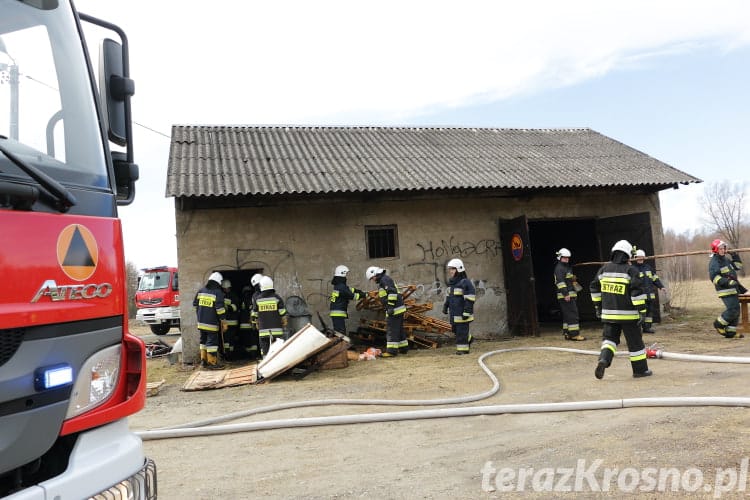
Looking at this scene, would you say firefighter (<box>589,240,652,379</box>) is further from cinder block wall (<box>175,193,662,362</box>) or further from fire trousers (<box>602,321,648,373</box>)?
cinder block wall (<box>175,193,662,362</box>)

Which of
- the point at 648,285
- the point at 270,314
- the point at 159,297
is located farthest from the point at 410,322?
the point at 159,297

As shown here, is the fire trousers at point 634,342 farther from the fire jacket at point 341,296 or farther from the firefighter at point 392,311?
the fire jacket at point 341,296

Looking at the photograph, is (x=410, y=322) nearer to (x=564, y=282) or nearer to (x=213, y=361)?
(x=564, y=282)

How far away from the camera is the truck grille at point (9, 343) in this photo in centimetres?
180

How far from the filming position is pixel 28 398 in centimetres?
185

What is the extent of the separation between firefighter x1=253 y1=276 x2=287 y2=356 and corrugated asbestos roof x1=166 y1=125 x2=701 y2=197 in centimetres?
191

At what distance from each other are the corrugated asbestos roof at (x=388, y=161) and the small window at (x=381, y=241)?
3.57ft

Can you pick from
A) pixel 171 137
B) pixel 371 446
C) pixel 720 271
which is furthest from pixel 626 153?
pixel 371 446

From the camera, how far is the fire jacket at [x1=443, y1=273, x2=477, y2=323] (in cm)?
1030

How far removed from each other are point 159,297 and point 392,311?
10830 millimetres

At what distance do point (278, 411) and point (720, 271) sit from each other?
829 centimetres

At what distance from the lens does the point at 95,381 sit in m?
2.13

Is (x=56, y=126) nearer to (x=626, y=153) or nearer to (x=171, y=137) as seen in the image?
(x=171, y=137)

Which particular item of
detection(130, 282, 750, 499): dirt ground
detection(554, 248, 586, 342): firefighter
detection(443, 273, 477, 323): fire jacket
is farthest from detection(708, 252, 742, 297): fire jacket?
detection(443, 273, 477, 323): fire jacket
